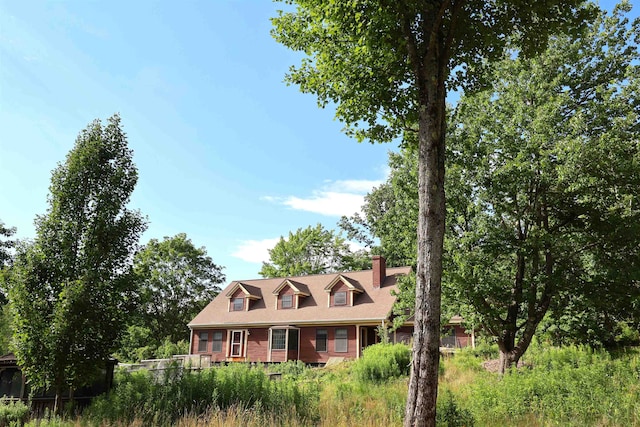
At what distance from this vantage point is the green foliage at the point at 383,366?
16.8 m

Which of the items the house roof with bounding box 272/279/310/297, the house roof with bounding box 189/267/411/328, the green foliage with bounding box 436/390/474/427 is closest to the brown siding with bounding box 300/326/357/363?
the house roof with bounding box 189/267/411/328

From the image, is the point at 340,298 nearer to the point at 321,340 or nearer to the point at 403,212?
the point at 321,340

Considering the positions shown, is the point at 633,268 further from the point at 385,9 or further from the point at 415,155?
the point at 385,9

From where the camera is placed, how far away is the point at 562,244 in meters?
13.2

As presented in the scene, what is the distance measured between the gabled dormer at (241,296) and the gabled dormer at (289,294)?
1.95m

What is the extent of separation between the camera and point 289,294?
32.4 metres

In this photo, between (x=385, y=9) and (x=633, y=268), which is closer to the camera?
(x=385, y=9)

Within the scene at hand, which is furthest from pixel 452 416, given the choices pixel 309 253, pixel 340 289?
pixel 309 253

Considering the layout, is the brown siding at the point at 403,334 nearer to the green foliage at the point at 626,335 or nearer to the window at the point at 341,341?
the window at the point at 341,341

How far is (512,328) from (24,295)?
44.5 ft

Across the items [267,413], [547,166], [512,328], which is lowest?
[267,413]

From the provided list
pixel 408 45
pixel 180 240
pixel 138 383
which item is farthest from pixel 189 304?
pixel 408 45

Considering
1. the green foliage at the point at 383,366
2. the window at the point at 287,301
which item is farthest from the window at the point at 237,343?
the green foliage at the point at 383,366

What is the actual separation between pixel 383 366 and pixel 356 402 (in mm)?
6702
